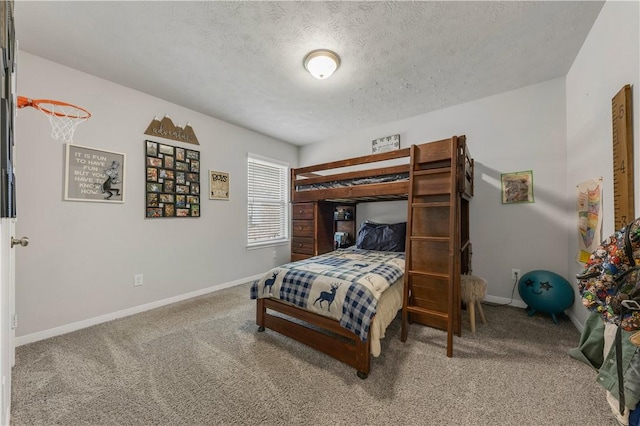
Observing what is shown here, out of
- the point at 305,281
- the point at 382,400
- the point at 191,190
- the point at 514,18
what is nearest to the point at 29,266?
the point at 191,190

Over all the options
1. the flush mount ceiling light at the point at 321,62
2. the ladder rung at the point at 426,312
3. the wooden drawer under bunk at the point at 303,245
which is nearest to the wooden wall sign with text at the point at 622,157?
the ladder rung at the point at 426,312

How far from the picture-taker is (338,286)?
1.93 metres

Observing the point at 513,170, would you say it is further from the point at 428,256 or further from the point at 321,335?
the point at 321,335

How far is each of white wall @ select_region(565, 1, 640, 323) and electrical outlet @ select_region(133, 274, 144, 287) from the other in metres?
4.26

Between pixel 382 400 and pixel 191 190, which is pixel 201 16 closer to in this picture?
pixel 191 190

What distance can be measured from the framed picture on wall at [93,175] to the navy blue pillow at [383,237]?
2938 mm

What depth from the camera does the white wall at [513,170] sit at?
8.87ft

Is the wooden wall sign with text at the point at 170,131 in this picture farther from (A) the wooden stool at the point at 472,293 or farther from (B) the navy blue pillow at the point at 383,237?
(A) the wooden stool at the point at 472,293

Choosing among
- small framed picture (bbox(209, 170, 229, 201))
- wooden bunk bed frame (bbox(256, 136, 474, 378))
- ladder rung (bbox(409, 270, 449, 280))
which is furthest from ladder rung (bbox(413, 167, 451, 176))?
small framed picture (bbox(209, 170, 229, 201))

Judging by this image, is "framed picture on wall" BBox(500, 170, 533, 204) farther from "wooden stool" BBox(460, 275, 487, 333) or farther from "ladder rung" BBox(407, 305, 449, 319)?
"ladder rung" BBox(407, 305, 449, 319)

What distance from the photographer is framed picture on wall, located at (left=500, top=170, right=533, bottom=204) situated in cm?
285

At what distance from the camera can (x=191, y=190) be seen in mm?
3338

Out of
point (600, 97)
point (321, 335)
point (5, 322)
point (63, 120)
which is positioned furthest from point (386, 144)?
point (5, 322)

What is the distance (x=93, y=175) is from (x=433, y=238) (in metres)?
3.36
